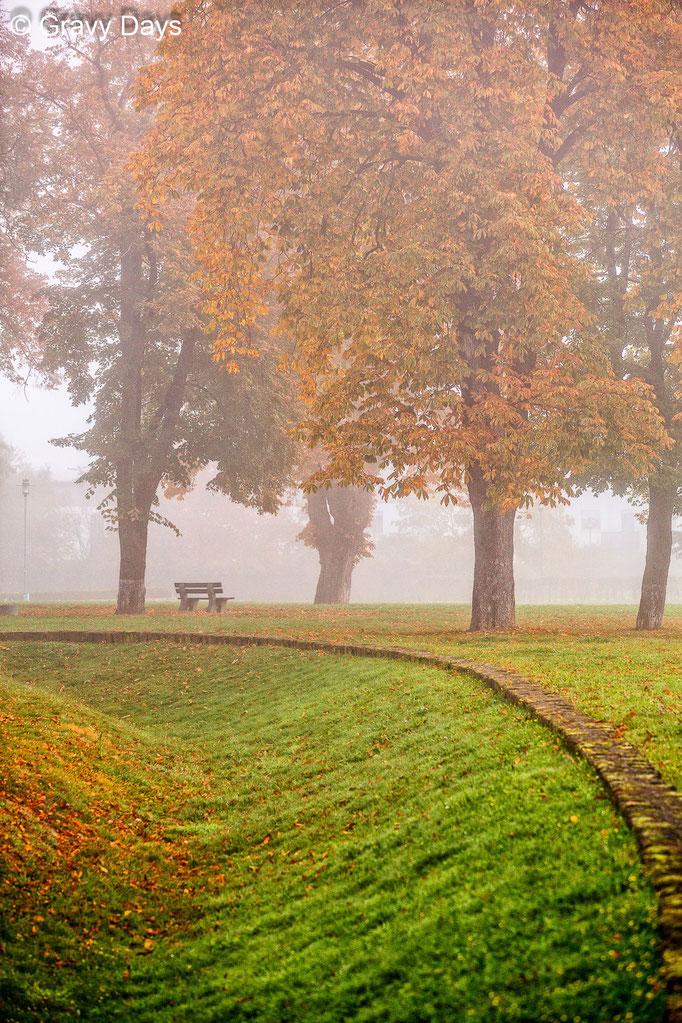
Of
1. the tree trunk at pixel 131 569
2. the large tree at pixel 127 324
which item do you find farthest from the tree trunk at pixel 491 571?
the tree trunk at pixel 131 569

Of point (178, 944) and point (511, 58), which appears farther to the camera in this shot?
point (511, 58)

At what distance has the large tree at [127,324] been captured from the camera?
22828 millimetres

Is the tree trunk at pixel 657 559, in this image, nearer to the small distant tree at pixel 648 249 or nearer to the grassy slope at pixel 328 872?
the small distant tree at pixel 648 249

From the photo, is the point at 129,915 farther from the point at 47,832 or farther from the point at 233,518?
the point at 233,518

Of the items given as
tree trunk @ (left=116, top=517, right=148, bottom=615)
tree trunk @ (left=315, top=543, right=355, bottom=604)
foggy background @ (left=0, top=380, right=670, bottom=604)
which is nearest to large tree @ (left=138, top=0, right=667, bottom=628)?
tree trunk @ (left=116, top=517, right=148, bottom=615)

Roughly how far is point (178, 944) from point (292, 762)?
365cm

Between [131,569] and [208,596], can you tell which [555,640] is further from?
[131,569]

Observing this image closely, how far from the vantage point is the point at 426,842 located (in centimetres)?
587

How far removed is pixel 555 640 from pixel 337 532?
15.1m

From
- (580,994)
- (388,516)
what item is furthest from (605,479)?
(388,516)

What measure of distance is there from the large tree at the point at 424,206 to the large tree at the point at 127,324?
7.04m

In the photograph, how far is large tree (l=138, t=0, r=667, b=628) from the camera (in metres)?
14.0

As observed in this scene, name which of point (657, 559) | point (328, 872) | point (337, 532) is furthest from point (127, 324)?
point (328, 872)

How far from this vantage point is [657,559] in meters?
18.9
